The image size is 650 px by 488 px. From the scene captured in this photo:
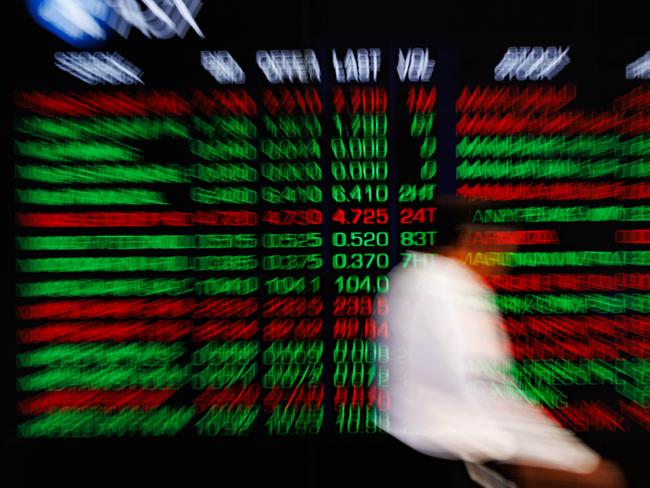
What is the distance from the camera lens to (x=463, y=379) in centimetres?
139

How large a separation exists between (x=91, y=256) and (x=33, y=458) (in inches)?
40.7

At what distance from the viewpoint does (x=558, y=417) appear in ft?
5.72

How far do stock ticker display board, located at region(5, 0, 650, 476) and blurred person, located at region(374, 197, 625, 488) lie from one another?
91 mm

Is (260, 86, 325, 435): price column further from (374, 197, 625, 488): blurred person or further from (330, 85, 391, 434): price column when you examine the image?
(374, 197, 625, 488): blurred person

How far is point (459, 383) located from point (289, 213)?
0.96 meters

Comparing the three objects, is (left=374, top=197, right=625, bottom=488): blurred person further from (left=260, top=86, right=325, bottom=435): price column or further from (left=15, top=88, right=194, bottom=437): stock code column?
(left=15, top=88, right=194, bottom=437): stock code column

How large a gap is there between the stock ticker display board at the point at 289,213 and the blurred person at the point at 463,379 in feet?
0.30

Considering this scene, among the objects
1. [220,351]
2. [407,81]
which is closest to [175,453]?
[220,351]

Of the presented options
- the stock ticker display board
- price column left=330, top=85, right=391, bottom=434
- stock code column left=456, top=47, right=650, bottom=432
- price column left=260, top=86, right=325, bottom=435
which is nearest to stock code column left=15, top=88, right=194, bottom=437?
the stock ticker display board

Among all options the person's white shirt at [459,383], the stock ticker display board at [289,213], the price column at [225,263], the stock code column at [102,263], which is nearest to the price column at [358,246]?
the stock ticker display board at [289,213]

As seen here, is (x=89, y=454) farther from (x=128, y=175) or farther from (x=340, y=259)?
(x=340, y=259)

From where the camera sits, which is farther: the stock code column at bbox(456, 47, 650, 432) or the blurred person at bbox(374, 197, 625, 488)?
the stock code column at bbox(456, 47, 650, 432)

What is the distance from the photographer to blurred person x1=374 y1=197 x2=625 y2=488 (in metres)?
1.37

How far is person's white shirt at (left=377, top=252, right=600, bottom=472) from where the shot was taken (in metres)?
1.37
